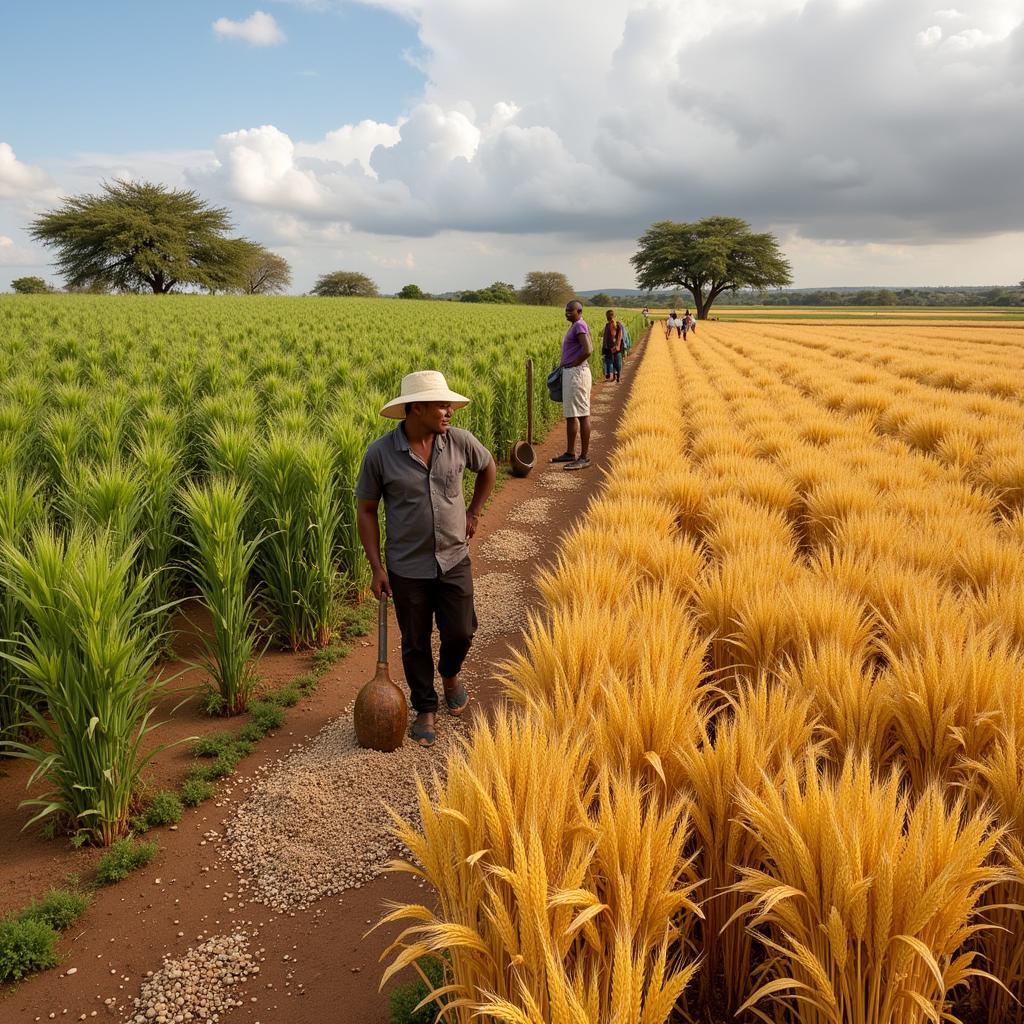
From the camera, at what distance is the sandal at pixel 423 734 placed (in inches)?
155

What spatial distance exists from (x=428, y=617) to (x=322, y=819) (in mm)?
1253

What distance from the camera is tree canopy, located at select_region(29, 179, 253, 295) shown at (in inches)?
2009

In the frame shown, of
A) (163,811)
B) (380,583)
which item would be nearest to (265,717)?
(163,811)

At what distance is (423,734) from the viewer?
3947mm

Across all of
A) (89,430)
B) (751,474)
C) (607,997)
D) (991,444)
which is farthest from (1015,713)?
(89,430)

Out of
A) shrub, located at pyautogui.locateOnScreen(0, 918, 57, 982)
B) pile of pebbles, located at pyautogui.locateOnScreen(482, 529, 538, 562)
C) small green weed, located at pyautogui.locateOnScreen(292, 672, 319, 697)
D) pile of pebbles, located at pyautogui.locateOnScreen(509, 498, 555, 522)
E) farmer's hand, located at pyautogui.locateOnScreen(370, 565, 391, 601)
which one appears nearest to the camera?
shrub, located at pyautogui.locateOnScreen(0, 918, 57, 982)

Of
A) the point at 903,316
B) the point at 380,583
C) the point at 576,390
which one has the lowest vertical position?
the point at 380,583

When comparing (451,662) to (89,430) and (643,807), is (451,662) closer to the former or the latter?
(643,807)

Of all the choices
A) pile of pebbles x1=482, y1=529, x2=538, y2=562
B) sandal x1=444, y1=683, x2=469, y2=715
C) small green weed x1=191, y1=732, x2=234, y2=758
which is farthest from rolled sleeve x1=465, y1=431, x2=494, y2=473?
pile of pebbles x1=482, y1=529, x2=538, y2=562

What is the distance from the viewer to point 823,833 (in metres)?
1.47

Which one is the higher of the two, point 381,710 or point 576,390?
point 576,390

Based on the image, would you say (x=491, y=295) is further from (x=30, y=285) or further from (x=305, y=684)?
(x=305, y=684)

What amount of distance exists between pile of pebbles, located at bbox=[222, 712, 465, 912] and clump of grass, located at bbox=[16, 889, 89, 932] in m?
0.57

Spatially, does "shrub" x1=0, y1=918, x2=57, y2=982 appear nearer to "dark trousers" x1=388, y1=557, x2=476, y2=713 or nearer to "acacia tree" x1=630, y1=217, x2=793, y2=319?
"dark trousers" x1=388, y1=557, x2=476, y2=713
